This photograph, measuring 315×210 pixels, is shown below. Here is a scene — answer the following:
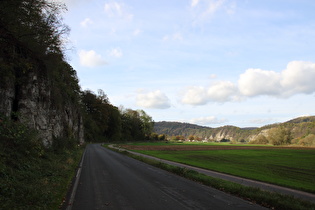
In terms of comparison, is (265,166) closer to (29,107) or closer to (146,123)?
Result: (29,107)

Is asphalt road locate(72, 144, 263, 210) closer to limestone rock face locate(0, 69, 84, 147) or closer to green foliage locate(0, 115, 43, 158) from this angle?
green foliage locate(0, 115, 43, 158)

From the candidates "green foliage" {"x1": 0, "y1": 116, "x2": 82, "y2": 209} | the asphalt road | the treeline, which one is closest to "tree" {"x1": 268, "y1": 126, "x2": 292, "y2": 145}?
the treeline

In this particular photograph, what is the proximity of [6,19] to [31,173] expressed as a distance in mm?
7423

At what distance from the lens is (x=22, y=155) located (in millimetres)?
12859

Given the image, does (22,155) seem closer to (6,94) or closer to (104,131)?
(6,94)

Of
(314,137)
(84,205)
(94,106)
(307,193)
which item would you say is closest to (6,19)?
(84,205)

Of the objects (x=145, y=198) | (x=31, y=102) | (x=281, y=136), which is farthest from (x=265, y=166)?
(x=281, y=136)

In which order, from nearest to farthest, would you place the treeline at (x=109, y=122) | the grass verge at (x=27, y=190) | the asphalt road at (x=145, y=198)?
the grass verge at (x=27, y=190), the asphalt road at (x=145, y=198), the treeline at (x=109, y=122)

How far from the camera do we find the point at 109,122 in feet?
375

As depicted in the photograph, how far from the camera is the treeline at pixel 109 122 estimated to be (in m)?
98.1

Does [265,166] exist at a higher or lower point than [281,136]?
lower

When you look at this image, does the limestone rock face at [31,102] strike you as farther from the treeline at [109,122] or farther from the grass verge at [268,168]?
the treeline at [109,122]

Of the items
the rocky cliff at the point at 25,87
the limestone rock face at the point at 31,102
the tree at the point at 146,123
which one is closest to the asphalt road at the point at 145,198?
the rocky cliff at the point at 25,87

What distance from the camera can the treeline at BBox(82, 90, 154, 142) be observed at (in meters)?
98.1
